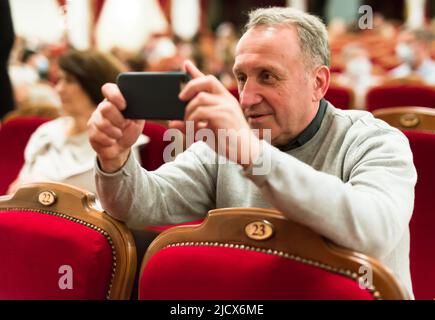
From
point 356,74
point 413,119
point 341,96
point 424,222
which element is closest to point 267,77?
point 424,222

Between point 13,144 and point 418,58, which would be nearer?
point 13,144

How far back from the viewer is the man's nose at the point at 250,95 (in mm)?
1051

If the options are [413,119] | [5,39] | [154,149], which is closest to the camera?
[413,119]

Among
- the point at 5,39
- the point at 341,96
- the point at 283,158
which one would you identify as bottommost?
the point at 283,158

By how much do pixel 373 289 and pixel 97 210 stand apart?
50 cm

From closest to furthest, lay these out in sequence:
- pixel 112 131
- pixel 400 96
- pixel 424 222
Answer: pixel 112 131
pixel 424 222
pixel 400 96

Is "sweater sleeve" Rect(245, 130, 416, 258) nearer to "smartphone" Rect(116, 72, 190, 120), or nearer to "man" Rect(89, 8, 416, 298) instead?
"man" Rect(89, 8, 416, 298)

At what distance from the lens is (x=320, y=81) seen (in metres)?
1.13

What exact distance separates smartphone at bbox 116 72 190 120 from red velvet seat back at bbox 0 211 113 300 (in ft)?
0.82

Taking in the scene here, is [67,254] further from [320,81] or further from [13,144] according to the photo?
[13,144]

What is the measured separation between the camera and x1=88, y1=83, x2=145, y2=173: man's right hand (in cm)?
86

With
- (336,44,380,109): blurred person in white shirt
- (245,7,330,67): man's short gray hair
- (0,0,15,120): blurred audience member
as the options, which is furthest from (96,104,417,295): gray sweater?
(336,44,380,109): blurred person in white shirt

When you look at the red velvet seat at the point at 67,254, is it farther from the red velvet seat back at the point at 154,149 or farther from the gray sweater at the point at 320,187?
the red velvet seat back at the point at 154,149

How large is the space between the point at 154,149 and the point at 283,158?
1125 mm
